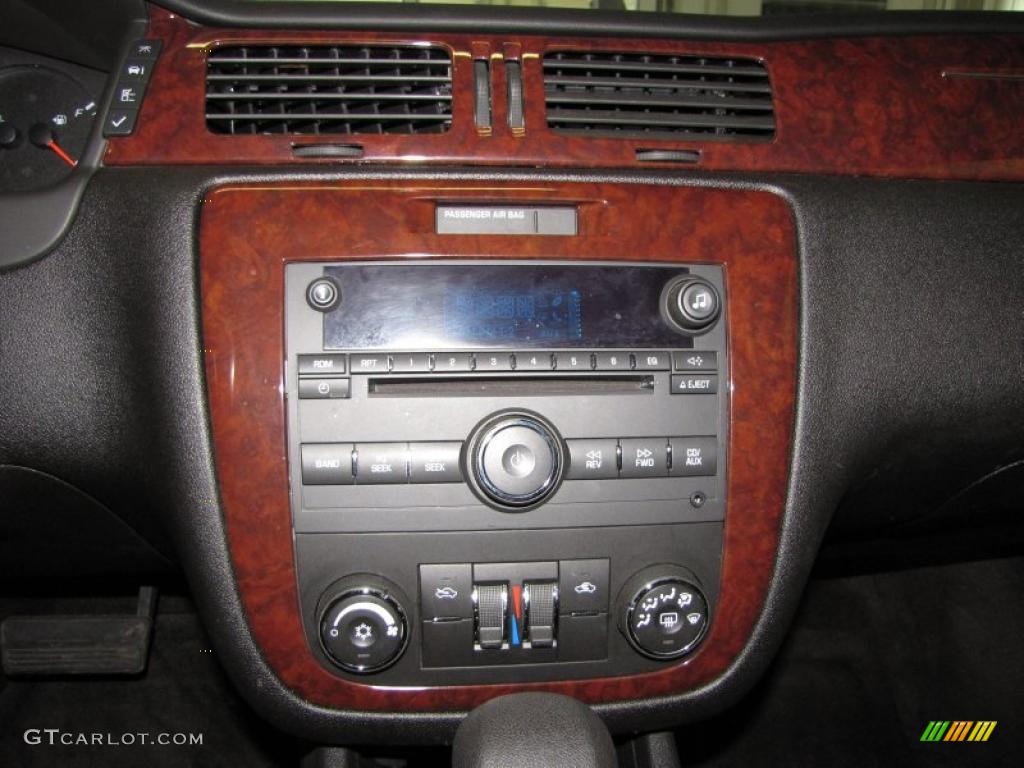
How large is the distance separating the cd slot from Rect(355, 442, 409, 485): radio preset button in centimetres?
6

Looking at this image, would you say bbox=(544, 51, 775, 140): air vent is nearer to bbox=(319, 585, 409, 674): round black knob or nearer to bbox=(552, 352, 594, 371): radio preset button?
bbox=(552, 352, 594, 371): radio preset button

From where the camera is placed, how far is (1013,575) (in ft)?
6.35

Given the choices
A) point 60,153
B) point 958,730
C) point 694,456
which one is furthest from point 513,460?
point 958,730

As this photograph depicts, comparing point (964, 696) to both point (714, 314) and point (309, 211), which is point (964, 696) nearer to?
point (714, 314)

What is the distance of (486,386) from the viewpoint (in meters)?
0.96

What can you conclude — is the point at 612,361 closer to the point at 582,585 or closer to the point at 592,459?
the point at 592,459

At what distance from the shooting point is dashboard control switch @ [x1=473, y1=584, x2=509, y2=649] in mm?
971

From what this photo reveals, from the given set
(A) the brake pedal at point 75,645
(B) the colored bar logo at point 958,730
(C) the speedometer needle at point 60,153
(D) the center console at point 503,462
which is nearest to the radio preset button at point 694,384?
(D) the center console at point 503,462

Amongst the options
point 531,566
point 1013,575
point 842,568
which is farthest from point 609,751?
point 1013,575

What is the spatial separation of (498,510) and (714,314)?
0.34 metres

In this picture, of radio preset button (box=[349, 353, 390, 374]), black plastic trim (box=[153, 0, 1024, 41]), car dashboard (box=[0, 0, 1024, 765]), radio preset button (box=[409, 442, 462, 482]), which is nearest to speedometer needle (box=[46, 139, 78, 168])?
car dashboard (box=[0, 0, 1024, 765])

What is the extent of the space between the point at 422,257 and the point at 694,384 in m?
0.34

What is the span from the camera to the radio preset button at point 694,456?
0.99 metres

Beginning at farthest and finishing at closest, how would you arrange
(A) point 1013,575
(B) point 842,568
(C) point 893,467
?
(A) point 1013,575, (B) point 842,568, (C) point 893,467
